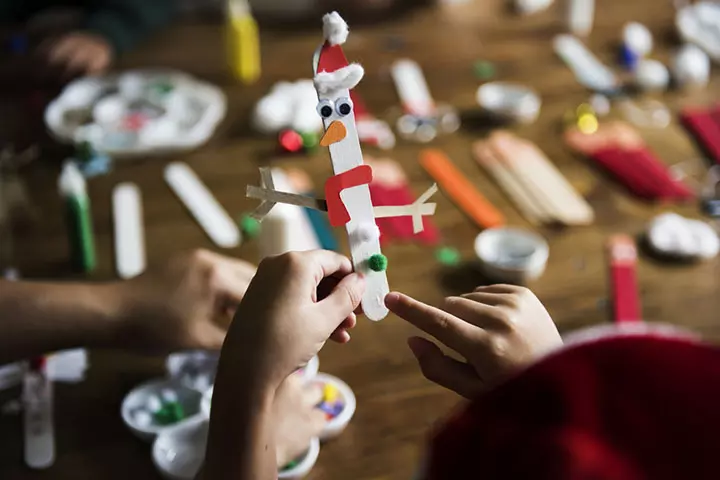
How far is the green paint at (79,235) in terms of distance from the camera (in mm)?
903

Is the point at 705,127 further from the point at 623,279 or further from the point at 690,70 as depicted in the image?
the point at 623,279

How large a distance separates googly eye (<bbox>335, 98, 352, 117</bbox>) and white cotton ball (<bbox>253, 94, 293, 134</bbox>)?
62cm

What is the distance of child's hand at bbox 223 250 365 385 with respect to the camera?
20.8 inches

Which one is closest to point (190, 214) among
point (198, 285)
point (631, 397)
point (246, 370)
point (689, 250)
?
point (198, 285)

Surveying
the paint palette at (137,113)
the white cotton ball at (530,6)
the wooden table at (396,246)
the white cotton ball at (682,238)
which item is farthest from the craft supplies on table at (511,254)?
the white cotton ball at (530,6)

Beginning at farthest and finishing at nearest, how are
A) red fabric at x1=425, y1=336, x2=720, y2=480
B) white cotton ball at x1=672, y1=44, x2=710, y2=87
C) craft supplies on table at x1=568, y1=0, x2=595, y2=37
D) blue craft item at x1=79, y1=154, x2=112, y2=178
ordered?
craft supplies on table at x1=568, y1=0, x2=595, y2=37
white cotton ball at x1=672, y1=44, x2=710, y2=87
blue craft item at x1=79, y1=154, x2=112, y2=178
red fabric at x1=425, y1=336, x2=720, y2=480

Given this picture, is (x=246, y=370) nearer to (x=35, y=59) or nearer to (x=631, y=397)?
(x=631, y=397)

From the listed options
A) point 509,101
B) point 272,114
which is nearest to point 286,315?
A: point 272,114

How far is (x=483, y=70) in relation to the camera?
133 cm

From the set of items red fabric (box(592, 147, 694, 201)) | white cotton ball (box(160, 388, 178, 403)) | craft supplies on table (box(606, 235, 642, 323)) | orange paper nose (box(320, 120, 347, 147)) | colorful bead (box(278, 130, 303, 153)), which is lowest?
craft supplies on table (box(606, 235, 642, 323))

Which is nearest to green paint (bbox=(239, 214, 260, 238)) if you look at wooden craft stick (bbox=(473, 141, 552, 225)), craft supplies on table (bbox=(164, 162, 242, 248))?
craft supplies on table (bbox=(164, 162, 242, 248))

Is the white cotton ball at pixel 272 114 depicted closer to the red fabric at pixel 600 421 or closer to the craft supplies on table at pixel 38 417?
the craft supplies on table at pixel 38 417

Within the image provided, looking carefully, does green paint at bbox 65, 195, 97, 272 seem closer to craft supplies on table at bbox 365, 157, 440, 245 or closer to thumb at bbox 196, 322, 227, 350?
thumb at bbox 196, 322, 227, 350

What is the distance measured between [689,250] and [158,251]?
647mm
